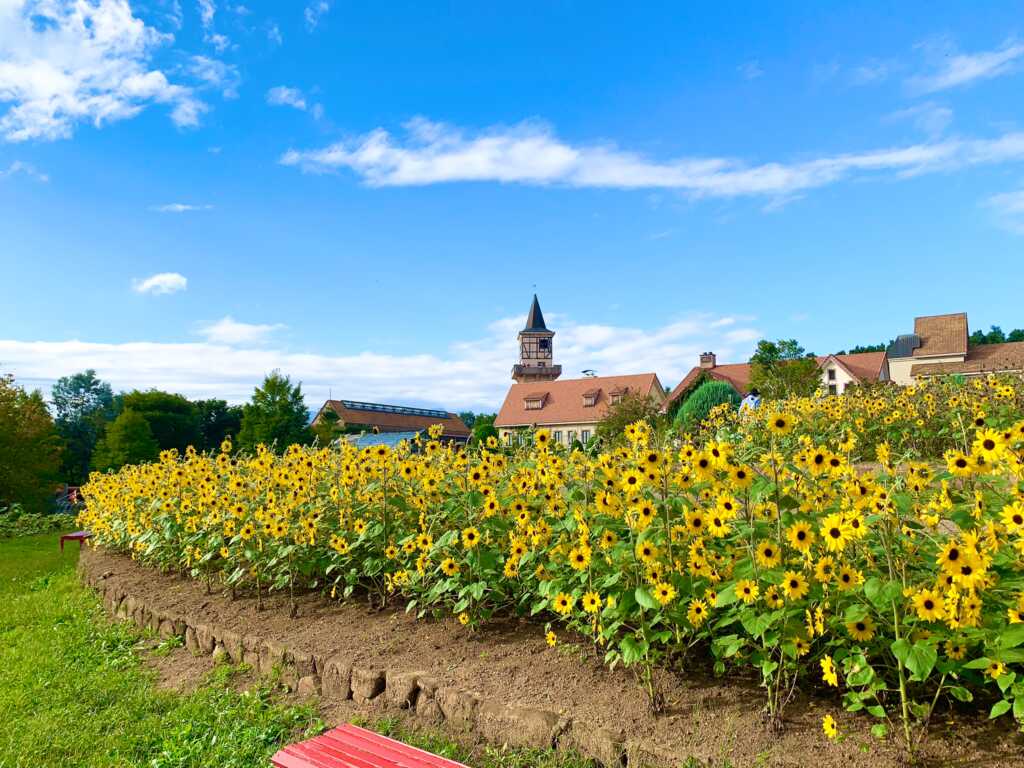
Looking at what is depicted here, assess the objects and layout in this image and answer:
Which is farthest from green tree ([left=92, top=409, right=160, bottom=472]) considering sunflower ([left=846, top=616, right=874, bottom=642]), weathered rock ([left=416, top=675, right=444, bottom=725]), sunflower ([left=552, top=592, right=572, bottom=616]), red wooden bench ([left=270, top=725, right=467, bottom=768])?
sunflower ([left=846, top=616, right=874, bottom=642])

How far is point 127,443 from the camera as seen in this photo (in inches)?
1412

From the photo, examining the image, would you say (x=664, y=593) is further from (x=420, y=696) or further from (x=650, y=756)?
(x=420, y=696)

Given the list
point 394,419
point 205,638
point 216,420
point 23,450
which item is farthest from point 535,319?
point 205,638

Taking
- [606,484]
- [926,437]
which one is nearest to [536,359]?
[926,437]

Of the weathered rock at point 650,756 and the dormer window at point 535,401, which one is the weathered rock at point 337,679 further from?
the dormer window at point 535,401

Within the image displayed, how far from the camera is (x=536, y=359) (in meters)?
75.5

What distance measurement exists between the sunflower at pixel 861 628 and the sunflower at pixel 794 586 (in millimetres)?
186

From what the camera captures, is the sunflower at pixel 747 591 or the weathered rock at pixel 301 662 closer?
the sunflower at pixel 747 591

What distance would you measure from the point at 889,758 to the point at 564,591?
4.79ft

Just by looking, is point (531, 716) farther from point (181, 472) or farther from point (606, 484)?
point (181, 472)

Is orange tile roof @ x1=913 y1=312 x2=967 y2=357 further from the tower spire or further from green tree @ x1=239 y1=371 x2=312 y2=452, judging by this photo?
green tree @ x1=239 y1=371 x2=312 y2=452

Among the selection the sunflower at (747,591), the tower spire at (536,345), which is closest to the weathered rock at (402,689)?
the sunflower at (747,591)

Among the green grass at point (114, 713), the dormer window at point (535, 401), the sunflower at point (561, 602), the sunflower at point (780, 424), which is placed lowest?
the green grass at point (114, 713)

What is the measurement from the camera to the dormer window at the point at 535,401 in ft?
163
